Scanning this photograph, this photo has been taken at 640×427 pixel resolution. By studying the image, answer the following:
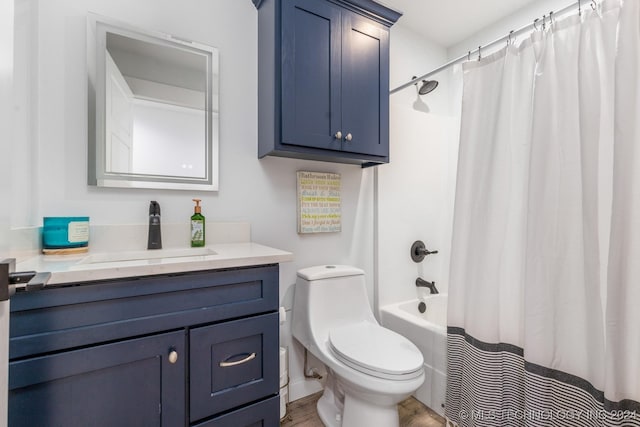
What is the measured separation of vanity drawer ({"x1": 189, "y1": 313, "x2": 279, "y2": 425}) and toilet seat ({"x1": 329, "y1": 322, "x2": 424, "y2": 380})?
0.34 metres

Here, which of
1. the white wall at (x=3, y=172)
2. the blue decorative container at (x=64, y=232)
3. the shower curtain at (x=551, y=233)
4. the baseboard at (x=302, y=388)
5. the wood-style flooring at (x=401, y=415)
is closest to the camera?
the white wall at (x=3, y=172)

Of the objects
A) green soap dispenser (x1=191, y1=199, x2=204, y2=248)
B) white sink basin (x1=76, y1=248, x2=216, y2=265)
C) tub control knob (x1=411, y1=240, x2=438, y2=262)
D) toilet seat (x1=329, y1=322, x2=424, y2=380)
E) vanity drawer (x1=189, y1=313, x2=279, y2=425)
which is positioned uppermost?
green soap dispenser (x1=191, y1=199, x2=204, y2=248)

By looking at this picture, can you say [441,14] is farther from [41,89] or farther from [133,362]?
[133,362]

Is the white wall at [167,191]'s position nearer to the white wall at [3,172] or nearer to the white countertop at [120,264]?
the white countertop at [120,264]

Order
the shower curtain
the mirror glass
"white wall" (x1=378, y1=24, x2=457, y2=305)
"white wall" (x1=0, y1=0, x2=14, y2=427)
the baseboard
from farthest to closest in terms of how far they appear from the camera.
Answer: "white wall" (x1=378, y1=24, x2=457, y2=305) → the baseboard → the mirror glass → the shower curtain → "white wall" (x1=0, y1=0, x2=14, y2=427)

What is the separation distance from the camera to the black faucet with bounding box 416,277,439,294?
2.04 metres

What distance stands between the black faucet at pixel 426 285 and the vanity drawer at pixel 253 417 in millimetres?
1340

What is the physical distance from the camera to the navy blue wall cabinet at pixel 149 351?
2.41 ft

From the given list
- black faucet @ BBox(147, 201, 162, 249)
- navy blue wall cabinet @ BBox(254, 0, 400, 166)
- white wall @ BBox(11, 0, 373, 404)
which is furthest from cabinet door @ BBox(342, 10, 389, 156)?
Result: black faucet @ BBox(147, 201, 162, 249)

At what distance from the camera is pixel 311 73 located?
55.6 inches

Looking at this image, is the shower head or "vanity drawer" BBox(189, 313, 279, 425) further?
the shower head

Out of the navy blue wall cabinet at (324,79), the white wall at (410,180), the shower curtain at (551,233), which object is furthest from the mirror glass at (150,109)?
the shower curtain at (551,233)

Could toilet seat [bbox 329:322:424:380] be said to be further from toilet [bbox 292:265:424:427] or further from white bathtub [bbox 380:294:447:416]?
white bathtub [bbox 380:294:447:416]

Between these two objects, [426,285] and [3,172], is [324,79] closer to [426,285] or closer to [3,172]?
[3,172]
